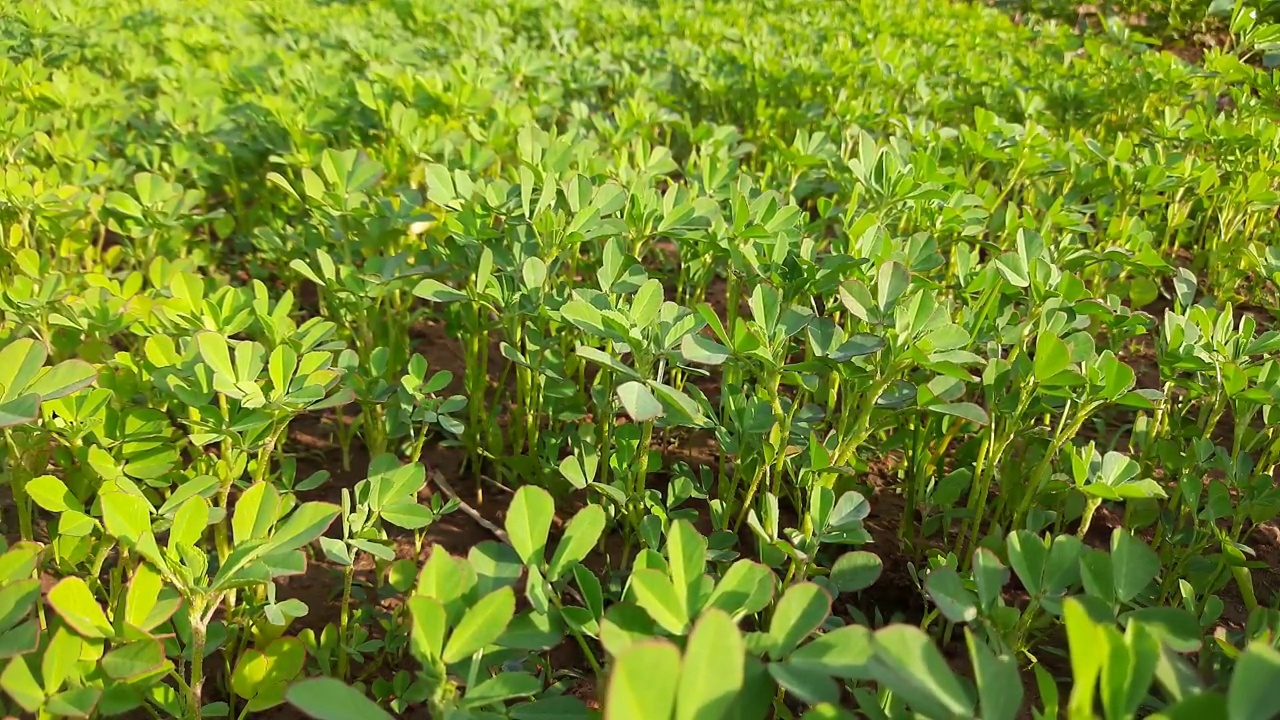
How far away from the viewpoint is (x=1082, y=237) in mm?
2021

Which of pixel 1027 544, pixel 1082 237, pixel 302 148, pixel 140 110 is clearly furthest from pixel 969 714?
pixel 140 110

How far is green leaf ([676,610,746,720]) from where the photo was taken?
577mm

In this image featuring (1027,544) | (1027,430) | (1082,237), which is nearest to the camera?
(1027,544)

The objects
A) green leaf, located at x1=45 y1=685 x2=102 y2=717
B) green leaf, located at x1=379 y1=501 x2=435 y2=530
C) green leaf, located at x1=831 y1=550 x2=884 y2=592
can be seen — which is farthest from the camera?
green leaf, located at x1=379 y1=501 x2=435 y2=530

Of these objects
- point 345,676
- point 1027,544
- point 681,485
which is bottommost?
point 345,676

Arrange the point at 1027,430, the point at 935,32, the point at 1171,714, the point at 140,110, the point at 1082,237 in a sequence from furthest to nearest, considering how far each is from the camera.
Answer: the point at 935,32
the point at 140,110
the point at 1082,237
the point at 1027,430
the point at 1171,714

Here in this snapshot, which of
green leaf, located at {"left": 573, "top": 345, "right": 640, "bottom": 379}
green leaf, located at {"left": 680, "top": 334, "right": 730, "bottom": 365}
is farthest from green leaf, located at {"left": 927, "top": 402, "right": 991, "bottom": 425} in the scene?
green leaf, located at {"left": 573, "top": 345, "right": 640, "bottom": 379}

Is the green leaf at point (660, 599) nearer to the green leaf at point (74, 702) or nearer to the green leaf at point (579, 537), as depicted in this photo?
the green leaf at point (579, 537)

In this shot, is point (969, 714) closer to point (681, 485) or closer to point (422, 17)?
point (681, 485)

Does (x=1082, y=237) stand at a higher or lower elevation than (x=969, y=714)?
lower

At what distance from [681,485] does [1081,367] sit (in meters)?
0.61

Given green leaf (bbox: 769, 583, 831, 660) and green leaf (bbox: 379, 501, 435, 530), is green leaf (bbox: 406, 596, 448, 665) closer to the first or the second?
green leaf (bbox: 769, 583, 831, 660)

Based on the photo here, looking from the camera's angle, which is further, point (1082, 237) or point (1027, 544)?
point (1082, 237)

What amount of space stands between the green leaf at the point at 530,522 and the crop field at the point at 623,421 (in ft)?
0.04
